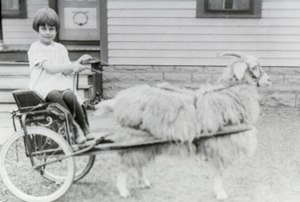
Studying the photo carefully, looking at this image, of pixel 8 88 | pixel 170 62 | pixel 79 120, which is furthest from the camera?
pixel 170 62

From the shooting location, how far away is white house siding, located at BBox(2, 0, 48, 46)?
8430 millimetres

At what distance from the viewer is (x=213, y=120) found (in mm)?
3068

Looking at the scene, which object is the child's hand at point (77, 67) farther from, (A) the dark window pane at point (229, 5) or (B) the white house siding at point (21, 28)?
(B) the white house siding at point (21, 28)

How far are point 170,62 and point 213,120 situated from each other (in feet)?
15.6

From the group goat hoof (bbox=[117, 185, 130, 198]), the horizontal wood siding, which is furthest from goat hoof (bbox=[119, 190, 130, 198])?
the horizontal wood siding

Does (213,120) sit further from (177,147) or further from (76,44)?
(76,44)

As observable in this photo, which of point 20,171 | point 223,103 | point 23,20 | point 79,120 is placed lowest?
point 20,171

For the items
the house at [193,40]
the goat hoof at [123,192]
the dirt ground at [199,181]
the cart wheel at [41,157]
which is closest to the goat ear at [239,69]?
the dirt ground at [199,181]

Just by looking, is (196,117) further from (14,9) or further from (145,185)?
(14,9)

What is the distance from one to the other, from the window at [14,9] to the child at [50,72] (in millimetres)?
5464

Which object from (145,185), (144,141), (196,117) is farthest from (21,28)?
(196,117)

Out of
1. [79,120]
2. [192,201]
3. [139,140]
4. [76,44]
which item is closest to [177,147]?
[139,140]

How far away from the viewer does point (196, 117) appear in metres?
3.10

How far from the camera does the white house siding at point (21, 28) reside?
8430mm
